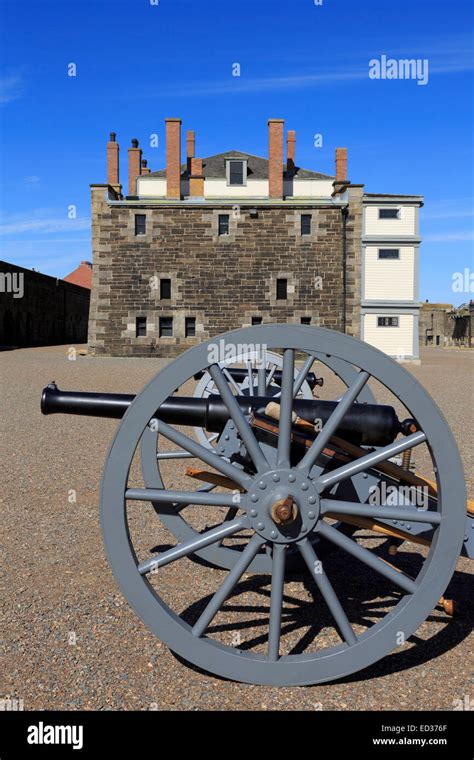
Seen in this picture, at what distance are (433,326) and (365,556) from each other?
61.8 meters

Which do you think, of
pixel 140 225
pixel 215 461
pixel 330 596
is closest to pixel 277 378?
pixel 215 461

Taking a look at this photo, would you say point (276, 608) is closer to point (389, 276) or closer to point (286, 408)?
point (286, 408)

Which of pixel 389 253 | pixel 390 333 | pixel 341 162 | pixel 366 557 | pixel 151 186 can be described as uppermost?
pixel 341 162

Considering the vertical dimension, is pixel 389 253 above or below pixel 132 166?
below

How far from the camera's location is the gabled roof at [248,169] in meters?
32.7

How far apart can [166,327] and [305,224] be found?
776 centimetres

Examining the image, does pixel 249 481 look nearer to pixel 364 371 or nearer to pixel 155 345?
pixel 364 371

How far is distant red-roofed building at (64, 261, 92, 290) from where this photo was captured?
61800 millimetres

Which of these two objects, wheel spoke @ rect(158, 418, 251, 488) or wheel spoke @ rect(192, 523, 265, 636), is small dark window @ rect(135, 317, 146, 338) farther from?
wheel spoke @ rect(192, 523, 265, 636)

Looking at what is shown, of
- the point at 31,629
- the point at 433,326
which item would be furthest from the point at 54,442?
the point at 433,326

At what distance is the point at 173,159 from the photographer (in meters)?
30.4

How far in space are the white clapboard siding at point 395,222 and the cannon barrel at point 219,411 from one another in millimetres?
28017
